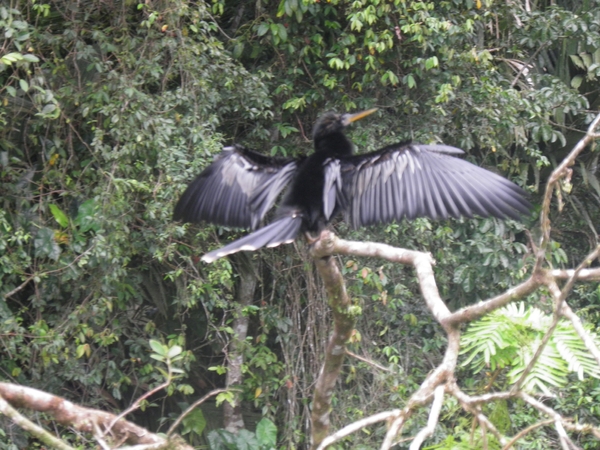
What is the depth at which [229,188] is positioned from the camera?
3.49 m

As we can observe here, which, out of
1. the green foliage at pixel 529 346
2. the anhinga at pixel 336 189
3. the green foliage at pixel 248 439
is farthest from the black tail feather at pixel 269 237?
the green foliage at pixel 248 439

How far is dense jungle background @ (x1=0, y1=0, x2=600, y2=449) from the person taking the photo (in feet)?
11.8

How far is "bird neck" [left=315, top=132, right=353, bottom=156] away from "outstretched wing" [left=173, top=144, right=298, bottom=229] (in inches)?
7.2

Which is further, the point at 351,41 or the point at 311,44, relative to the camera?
the point at 311,44

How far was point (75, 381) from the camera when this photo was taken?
13.7 feet

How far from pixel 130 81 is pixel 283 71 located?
1.01 meters

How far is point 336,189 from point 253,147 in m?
1.43

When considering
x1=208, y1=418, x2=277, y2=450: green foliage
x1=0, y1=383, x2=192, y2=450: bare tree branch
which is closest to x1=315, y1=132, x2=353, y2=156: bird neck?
x1=208, y1=418, x2=277, y2=450: green foliage

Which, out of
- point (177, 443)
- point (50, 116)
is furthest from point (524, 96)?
point (177, 443)

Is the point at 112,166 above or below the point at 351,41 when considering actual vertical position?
below

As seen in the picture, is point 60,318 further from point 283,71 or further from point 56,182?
point 283,71

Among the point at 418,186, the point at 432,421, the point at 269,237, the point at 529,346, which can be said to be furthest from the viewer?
the point at 418,186

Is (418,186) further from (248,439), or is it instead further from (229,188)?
(248,439)

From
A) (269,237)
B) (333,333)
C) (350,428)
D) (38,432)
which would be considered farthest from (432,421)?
(269,237)
